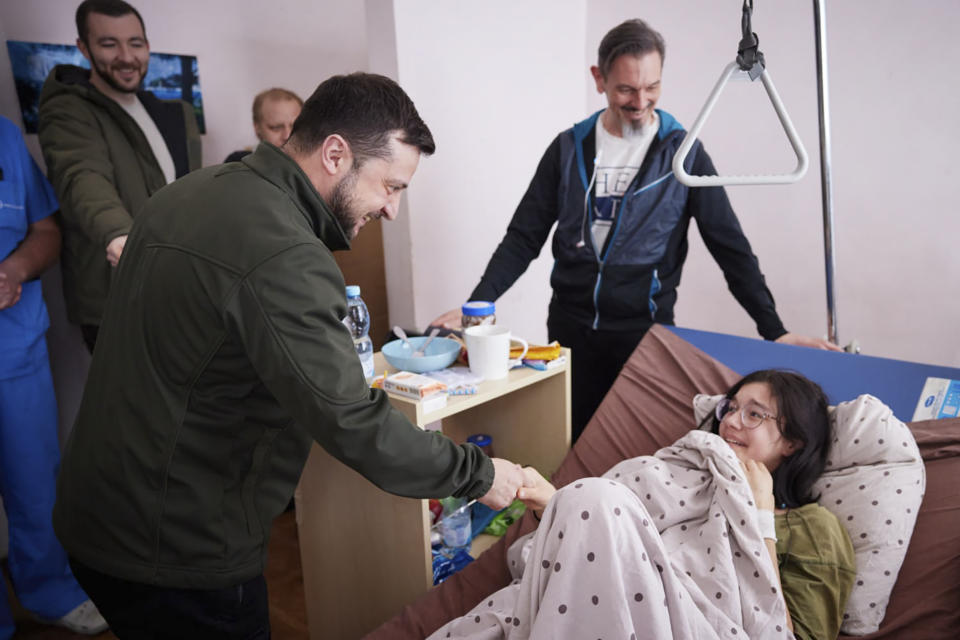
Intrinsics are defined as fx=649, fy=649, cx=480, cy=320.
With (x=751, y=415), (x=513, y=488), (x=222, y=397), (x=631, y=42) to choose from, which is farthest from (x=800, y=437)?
(x=222, y=397)

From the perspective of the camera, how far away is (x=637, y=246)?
188cm

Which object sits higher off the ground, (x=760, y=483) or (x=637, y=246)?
(x=637, y=246)

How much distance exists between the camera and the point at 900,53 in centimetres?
248

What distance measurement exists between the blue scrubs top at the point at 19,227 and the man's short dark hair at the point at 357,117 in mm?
1231

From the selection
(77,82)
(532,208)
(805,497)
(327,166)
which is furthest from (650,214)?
(77,82)

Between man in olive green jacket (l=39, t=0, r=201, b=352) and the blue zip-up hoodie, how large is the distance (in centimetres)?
107

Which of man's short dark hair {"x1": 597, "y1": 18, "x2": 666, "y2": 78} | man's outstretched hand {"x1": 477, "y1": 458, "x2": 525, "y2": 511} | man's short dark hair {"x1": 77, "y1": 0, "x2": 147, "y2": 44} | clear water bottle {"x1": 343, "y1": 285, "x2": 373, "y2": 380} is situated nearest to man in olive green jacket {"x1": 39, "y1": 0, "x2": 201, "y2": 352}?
man's short dark hair {"x1": 77, "y1": 0, "x2": 147, "y2": 44}

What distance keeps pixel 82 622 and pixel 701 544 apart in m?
1.80

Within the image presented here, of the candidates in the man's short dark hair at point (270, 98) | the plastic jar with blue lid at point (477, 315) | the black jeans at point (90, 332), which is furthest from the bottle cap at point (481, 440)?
the man's short dark hair at point (270, 98)

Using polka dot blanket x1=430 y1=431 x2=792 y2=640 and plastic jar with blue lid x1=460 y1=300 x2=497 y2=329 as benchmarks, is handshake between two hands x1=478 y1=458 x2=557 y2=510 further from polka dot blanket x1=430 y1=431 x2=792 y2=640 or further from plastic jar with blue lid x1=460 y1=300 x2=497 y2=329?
plastic jar with blue lid x1=460 y1=300 x2=497 y2=329

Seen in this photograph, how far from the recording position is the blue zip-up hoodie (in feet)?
6.08

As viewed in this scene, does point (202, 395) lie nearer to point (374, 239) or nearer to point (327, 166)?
point (327, 166)

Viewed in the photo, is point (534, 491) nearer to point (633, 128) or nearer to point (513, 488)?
point (513, 488)

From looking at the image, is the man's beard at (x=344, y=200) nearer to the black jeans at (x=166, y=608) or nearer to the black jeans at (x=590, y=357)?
the black jeans at (x=166, y=608)
